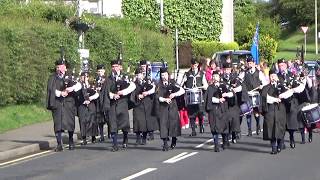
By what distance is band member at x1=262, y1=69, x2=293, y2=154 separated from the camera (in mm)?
15484

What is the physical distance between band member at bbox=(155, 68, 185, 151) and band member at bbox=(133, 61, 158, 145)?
803 mm

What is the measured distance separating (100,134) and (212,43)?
37129 millimetres

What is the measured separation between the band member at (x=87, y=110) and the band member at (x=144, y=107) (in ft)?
3.76

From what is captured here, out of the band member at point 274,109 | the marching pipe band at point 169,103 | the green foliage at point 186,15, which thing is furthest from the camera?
the green foliage at point 186,15

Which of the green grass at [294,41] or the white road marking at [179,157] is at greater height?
the green grass at [294,41]

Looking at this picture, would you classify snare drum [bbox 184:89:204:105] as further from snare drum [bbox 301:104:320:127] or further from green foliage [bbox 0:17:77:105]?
green foliage [bbox 0:17:77:105]

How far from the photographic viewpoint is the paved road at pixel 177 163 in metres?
12.9

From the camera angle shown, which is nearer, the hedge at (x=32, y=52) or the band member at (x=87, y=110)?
the band member at (x=87, y=110)

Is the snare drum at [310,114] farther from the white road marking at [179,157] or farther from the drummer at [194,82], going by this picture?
the drummer at [194,82]

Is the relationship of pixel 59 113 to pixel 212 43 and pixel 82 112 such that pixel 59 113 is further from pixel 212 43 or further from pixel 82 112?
pixel 212 43

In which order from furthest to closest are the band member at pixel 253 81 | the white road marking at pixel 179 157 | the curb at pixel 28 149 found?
the band member at pixel 253 81 < the curb at pixel 28 149 < the white road marking at pixel 179 157

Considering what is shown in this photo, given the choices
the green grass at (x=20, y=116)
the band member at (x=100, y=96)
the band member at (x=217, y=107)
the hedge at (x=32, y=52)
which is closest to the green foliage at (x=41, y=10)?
the hedge at (x=32, y=52)

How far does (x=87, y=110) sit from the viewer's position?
59.5ft

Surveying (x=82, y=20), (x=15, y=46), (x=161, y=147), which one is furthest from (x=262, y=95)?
(x=82, y=20)
